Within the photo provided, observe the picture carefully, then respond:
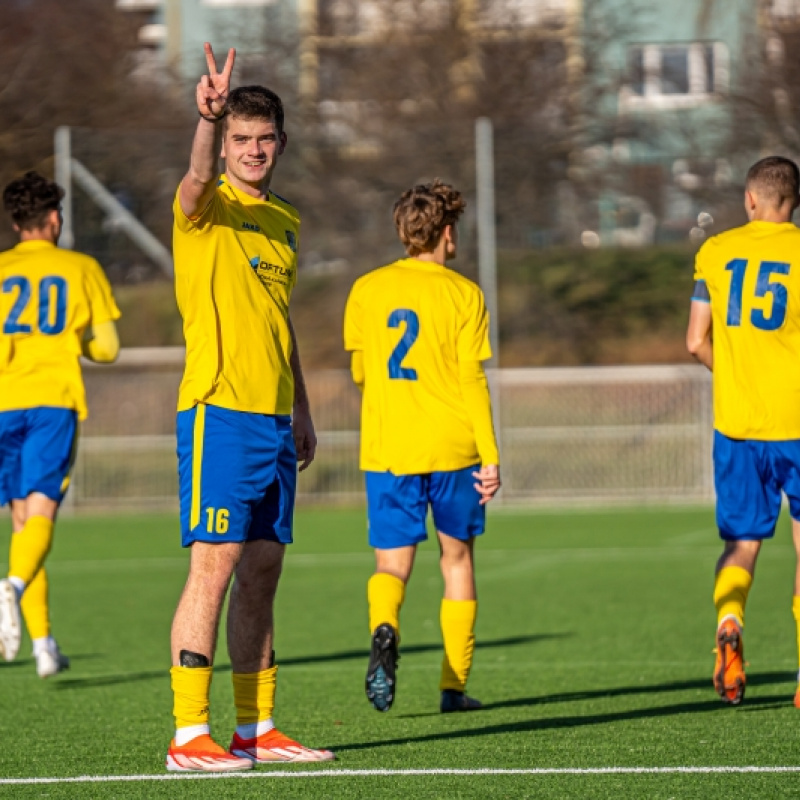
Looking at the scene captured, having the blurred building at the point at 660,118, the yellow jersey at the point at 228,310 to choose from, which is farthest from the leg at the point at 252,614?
the blurred building at the point at 660,118

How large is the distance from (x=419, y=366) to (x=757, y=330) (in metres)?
1.29

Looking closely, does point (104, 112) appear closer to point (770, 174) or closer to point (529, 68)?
point (529, 68)

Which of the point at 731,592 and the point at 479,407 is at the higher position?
the point at 479,407

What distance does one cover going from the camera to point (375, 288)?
21.8 feet

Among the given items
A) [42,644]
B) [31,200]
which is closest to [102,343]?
[31,200]

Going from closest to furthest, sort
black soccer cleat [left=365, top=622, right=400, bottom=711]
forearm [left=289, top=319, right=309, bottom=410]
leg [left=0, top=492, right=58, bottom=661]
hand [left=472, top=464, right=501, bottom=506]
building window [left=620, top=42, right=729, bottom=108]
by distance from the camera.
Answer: forearm [left=289, top=319, right=309, bottom=410] < black soccer cleat [left=365, top=622, right=400, bottom=711] < hand [left=472, top=464, right=501, bottom=506] < leg [left=0, top=492, right=58, bottom=661] < building window [left=620, top=42, right=729, bottom=108]

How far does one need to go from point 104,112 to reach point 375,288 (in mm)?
19778

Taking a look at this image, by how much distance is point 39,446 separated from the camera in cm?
775

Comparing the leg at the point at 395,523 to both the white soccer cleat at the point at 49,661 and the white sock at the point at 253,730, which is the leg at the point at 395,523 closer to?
the white sock at the point at 253,730

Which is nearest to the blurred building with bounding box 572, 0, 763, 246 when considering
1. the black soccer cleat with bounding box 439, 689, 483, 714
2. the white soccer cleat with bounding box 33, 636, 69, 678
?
the white soccer cleat with bounding box 33, 636, 69, 678

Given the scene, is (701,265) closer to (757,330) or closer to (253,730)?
(757,330)

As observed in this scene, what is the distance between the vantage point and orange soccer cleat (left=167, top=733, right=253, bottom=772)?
200 inches

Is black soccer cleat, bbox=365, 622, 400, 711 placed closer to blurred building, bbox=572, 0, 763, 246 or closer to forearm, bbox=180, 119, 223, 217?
forearm, bbox=180, 119, 223, 217

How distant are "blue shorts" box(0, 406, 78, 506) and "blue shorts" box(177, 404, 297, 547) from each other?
269 cm
